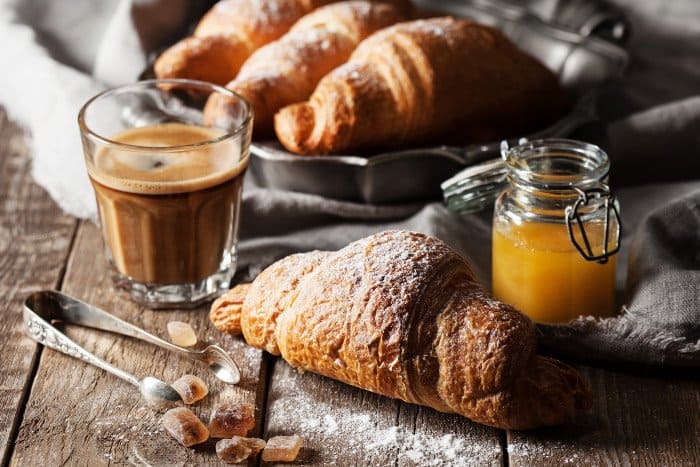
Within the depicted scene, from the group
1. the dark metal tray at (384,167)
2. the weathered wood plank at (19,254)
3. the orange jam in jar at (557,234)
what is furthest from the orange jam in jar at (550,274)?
the weathered wood plank at (19,254)

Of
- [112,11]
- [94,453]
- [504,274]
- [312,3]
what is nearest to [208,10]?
[112,11]

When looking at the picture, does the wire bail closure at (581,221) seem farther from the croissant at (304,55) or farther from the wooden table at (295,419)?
the croissant at (304,55)

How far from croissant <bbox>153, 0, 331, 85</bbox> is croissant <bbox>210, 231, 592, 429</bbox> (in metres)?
0.99

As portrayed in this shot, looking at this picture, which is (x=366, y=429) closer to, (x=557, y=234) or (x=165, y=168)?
(x=557, y=234)

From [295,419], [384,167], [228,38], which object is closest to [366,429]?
[295,419]

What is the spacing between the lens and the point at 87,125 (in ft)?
6.57

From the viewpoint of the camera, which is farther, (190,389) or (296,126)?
(296,126)

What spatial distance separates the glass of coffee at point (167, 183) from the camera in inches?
74.9

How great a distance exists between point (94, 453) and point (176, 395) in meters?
0.17

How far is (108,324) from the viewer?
6.27 feet

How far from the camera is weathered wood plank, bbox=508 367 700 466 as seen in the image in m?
1.58

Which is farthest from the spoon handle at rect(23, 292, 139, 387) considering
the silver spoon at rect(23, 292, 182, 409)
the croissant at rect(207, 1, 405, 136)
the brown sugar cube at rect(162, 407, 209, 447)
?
the croissant at rect(207, 1, 405, 136)

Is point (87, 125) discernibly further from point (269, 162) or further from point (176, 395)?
point (176, 395)

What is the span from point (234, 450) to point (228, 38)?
133 cm
